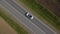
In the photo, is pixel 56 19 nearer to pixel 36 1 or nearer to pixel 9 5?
pixel 36 1

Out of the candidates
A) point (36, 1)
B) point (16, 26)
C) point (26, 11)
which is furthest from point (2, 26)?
point (36, 1)

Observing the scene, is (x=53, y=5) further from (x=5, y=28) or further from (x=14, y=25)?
(x=5, y=28)

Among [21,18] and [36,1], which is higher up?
[36,1]

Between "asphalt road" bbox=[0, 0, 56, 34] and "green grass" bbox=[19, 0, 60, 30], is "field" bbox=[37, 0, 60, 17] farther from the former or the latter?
"asphalt road" bbox=[0, 0, 56, 34]

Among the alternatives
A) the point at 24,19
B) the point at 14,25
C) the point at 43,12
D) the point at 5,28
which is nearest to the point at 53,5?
the point at 43,12

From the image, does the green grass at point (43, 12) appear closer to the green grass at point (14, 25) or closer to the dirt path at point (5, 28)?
the green grass at point (14, 25)

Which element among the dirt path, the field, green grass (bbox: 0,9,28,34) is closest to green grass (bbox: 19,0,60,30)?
the field

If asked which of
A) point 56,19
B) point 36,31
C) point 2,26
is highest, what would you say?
point 56,19
